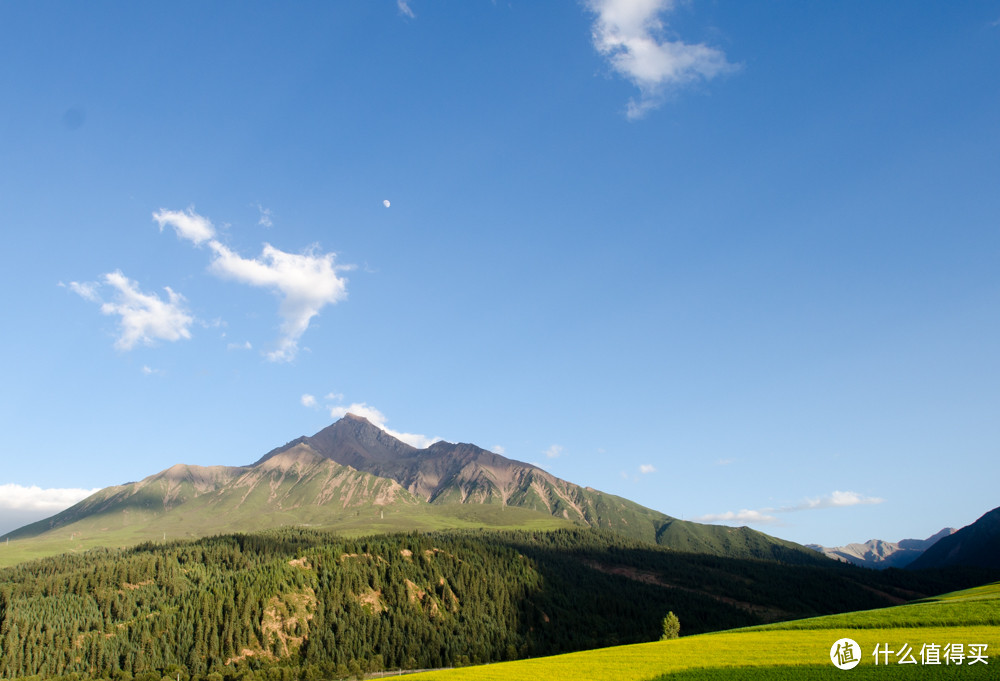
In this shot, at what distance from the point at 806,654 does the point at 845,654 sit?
435 centimetres

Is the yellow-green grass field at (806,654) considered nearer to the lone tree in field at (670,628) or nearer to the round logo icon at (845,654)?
the round logo icon at (845,654)

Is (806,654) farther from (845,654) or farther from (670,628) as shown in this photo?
(670,628)

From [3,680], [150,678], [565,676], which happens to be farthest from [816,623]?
[3,680]

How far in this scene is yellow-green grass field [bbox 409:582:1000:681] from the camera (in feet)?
168

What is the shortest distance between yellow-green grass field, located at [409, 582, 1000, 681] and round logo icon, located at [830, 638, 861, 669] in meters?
0.68

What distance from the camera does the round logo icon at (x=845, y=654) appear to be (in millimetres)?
54188

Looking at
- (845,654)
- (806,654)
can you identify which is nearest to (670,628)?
(806,654)

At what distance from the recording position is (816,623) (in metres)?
82.6

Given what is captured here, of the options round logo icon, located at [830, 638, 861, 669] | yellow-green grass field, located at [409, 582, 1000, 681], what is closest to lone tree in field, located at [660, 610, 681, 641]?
yellow-green grass field, located at [409, 582, 1000, 681]

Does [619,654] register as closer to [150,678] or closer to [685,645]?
[685,645]

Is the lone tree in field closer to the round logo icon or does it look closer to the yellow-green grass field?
the yellow-green grass field

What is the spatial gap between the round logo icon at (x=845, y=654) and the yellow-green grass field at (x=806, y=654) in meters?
0.68

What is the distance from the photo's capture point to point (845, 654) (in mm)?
57250

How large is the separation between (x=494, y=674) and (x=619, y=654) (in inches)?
834
